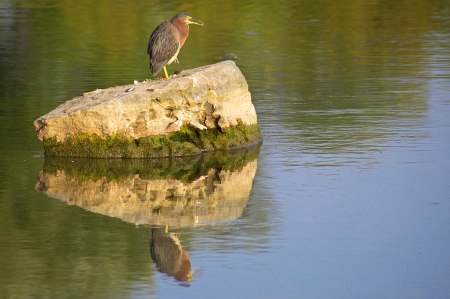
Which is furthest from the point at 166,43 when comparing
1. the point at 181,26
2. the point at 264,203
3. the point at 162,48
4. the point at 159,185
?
the point at 264,203

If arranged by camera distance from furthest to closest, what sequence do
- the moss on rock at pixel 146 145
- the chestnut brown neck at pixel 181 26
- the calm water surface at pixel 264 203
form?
1. the chestnut brown neck at pixel 181 26
2. the moss on rock at pixel 146 145
3. the calm water surface at pixel 264 203

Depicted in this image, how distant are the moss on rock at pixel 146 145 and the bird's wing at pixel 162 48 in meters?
1.23

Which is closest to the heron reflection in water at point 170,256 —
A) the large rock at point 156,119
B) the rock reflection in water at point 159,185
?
the rock reflection in water at point 159,185

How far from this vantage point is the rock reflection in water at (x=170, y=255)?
572 cm

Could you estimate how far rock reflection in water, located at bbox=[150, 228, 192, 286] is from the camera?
5.72 metres

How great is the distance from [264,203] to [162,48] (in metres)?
3.97

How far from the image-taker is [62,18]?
33.3 metres

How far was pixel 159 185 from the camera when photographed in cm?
845

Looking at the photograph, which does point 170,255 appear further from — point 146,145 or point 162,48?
point 162,48

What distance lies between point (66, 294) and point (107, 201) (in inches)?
94.7

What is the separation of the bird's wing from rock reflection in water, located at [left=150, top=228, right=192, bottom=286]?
453cm

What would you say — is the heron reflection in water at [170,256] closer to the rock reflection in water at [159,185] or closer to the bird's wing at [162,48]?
the rock reflection in water at [159,185]

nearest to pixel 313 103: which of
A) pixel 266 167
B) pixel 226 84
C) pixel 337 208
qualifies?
pixel 226 84

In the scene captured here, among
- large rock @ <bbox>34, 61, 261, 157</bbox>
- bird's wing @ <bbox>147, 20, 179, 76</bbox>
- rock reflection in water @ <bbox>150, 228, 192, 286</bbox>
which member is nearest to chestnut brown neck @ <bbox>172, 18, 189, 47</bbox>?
bird's wing @ <bbox>147, 20, 179, 76</bbox>
